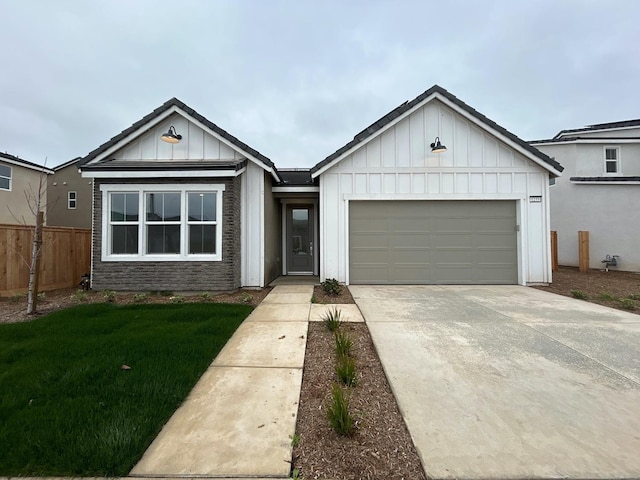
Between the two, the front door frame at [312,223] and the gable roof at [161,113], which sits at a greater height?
the gable roof at [161,113]

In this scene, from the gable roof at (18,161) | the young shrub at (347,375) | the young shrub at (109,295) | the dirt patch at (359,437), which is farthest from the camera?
the gable roof at (18,161)

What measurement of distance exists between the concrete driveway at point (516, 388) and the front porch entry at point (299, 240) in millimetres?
6503

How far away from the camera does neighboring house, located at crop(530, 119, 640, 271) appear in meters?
12.7

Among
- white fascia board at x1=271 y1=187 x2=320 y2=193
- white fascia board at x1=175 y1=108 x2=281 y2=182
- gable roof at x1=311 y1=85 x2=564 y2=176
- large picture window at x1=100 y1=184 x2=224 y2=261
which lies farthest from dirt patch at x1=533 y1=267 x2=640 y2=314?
large picture window at x1=100 y1=184 x2=224 y2=261

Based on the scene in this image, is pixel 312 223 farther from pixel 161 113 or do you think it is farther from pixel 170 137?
pixel 161 113

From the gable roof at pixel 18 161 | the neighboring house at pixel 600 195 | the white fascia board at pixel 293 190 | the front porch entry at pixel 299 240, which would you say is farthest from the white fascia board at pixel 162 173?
the neighboring house at pixel 600 195

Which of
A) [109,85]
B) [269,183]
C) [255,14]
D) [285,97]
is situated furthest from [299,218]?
[285,97]

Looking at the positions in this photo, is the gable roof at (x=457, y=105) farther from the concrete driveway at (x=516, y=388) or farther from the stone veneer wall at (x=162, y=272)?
the concrete driveway at (x=516, y=388)

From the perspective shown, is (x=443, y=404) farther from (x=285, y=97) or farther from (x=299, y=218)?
(x=285, y=97)

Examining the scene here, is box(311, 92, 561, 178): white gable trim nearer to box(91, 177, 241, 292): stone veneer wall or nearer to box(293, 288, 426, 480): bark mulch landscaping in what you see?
box(91, 177, 241, 292): stone veneer wall

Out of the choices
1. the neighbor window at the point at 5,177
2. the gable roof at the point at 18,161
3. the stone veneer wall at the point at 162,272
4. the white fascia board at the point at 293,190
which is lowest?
the stone veneer wall at the point at 162,272

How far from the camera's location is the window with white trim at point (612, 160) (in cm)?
1455

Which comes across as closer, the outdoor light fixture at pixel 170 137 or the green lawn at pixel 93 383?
the green lawn at pixel 93 383

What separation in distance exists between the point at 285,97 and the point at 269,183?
16.5 meters
